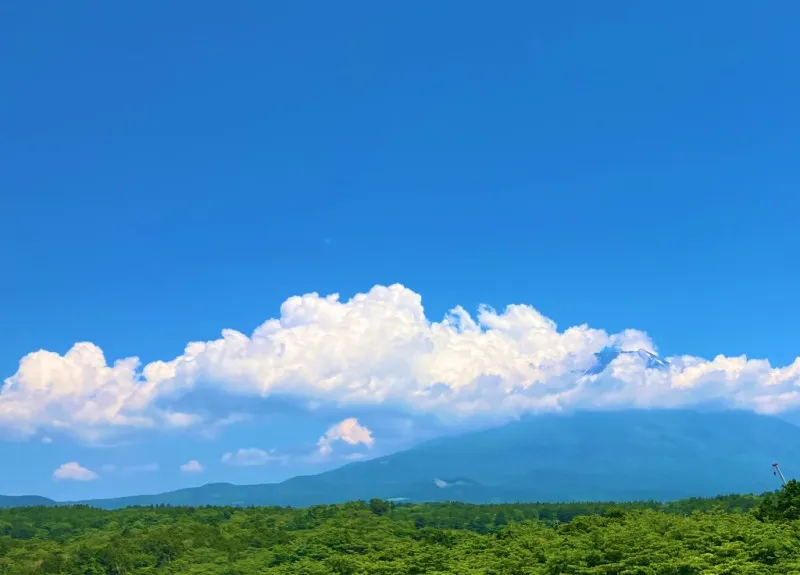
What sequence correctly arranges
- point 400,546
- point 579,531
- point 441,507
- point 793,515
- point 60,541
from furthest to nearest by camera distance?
1. point 441,507
2. point 60,541
3. point 400,546
4. point 579,531
5. point 793,515

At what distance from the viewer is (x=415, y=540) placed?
77.8m

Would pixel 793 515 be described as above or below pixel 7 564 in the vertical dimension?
above

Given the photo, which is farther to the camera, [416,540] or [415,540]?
[416,540]

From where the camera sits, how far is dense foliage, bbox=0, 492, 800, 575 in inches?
1724

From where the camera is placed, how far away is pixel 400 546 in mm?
65750

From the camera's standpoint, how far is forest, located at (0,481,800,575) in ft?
144

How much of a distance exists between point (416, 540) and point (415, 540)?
0.48 metres

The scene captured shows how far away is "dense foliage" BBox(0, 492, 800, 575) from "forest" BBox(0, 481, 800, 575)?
0.13 meters

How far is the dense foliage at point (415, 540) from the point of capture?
43.8 metres

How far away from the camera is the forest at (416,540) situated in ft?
144

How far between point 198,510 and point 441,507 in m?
40.5

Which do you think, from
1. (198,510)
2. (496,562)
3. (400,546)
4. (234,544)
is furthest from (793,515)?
(198,510)

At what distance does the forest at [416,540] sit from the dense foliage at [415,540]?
132mm

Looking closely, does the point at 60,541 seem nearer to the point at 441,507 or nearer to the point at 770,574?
the point at 441,507
